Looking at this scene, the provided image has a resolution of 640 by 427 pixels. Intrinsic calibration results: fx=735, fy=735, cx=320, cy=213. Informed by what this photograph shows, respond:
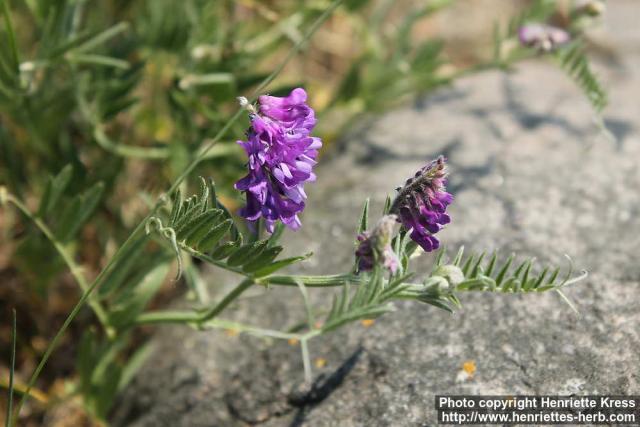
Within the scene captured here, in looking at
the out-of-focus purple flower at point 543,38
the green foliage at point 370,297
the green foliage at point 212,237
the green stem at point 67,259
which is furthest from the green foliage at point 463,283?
the out-of-focus purple flower at point 543,38

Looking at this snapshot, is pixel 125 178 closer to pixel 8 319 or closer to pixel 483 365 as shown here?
pixel 8 319

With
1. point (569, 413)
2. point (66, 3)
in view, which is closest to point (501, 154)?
point (569, 413)

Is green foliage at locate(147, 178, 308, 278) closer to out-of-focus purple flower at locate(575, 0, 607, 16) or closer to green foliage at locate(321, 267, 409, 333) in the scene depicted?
green foliage at locate(321, 267, 409, 333)

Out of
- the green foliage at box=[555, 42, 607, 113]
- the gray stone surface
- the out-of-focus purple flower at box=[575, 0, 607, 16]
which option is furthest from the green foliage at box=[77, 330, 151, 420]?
the out-of-focus purple flower at box=[575, 0, 607, 16]

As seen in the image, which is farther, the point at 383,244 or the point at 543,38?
the point at 543,38

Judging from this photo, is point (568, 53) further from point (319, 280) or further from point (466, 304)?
point (319, 280)

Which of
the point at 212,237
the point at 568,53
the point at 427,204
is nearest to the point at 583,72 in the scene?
the point at 568,53
